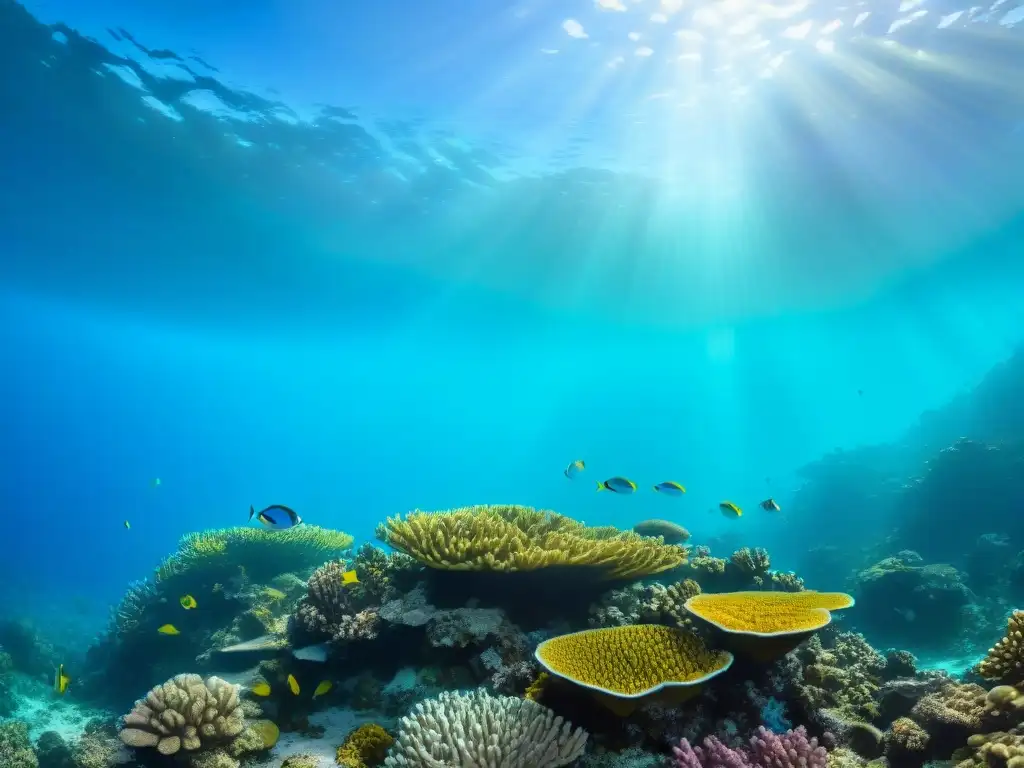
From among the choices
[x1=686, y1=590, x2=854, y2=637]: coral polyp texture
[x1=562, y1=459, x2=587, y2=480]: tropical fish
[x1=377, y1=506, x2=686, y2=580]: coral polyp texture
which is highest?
[x1=562, y1=459, x2=587, y2=480]: tropical fish

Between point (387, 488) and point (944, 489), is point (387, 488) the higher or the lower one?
the higher one

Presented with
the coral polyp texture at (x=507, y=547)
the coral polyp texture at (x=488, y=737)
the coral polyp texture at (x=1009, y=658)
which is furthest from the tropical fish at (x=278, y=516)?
the coral polyp texture at (x=1009, y=658)

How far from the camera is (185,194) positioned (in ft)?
74.4

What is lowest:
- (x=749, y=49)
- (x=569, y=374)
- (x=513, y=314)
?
(x=749, y=49)

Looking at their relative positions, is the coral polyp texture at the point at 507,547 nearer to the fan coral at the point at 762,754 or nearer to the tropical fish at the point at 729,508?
the fan coral at the point at 762,754

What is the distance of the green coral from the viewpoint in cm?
754

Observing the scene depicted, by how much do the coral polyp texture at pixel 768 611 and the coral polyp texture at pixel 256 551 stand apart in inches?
349

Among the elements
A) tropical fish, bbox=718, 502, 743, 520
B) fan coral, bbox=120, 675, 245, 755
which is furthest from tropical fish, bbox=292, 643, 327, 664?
tropical fish, bbox=718, 502, 743, 520

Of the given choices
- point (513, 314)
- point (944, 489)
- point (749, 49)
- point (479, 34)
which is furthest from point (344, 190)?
point (944, 489)

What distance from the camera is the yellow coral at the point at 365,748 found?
14.5 feet

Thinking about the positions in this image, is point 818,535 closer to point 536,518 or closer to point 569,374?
point 536,518

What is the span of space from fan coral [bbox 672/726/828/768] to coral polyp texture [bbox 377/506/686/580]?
74.1 inches

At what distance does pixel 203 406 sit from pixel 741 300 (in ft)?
389

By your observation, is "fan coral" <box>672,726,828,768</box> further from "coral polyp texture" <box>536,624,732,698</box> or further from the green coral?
the green coral
